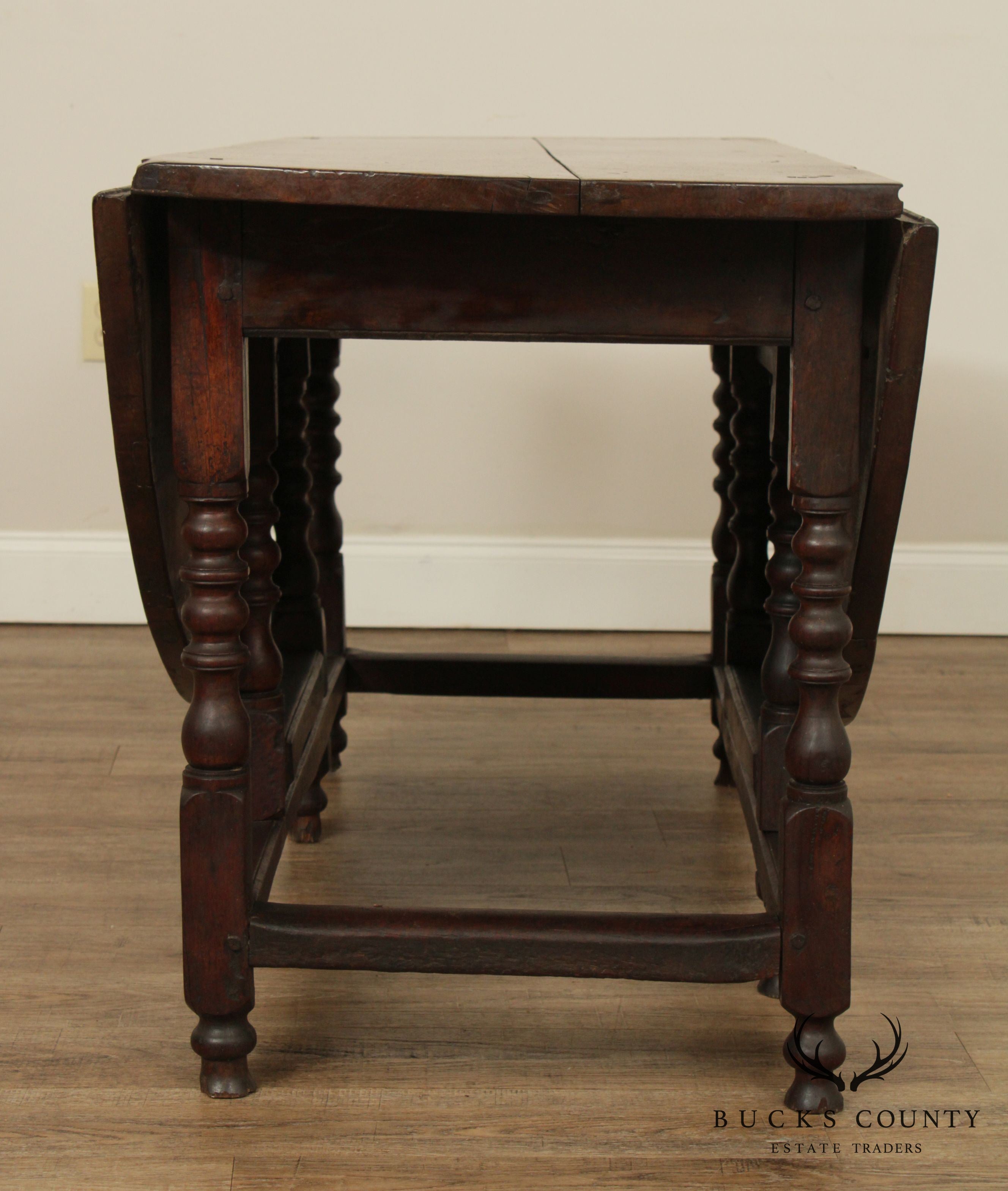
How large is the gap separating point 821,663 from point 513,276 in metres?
0.40

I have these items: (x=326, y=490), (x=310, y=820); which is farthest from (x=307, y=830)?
(x=326, y=490)

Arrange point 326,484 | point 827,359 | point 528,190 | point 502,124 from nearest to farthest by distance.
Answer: point 528,190
point 827,359
point 326,484
point 502,124

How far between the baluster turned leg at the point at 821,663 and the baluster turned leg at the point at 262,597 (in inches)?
20.3

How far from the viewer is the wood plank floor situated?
105 cm

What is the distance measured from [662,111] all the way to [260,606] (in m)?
1.48

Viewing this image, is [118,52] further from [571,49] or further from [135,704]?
[135,704]

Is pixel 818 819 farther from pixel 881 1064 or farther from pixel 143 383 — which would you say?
pixel 143 383

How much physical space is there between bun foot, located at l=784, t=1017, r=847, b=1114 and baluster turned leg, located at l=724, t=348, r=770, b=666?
0.61 metres

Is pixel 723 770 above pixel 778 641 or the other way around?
the other way around

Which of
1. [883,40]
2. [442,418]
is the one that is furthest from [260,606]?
[883,40]

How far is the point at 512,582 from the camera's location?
2.58 meters

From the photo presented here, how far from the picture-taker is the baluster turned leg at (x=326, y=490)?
1782 mm

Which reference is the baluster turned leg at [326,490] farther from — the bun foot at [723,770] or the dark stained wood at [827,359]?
the dark stained wood at [827,359]

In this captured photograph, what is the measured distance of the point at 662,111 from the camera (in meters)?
2.43
